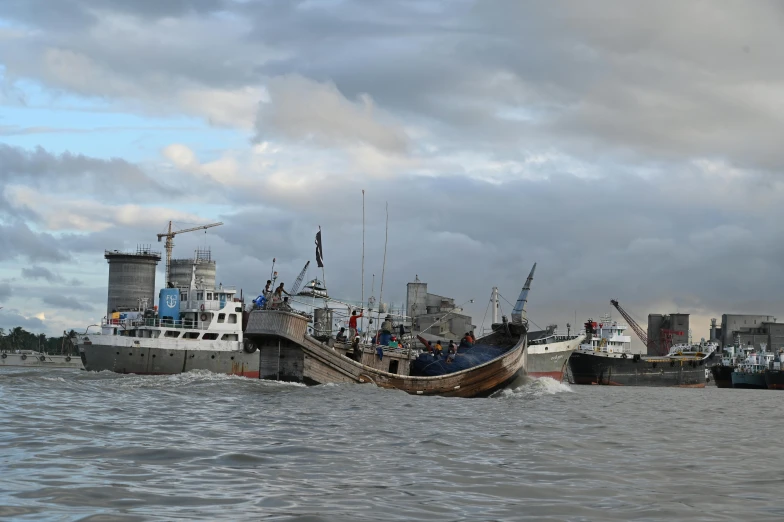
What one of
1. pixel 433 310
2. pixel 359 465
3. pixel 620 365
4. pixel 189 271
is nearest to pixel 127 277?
pixel 189 271

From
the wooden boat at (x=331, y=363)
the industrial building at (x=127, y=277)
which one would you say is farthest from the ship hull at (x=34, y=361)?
the wooden boat at (x=331, y=363)

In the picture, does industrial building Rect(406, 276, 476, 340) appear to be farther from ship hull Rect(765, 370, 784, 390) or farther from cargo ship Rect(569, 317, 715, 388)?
ship hull Rect(765, 370, 784, 390)

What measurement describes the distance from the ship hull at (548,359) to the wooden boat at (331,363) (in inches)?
1483

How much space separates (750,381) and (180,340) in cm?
8937

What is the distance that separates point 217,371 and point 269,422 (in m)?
43.8

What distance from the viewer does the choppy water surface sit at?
381 inches

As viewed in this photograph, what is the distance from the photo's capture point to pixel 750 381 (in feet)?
388

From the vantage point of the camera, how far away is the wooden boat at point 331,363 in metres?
33.6

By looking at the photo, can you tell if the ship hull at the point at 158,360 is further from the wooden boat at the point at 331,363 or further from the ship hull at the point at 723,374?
the ship hull at the point at 723,374

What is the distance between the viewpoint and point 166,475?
11.4m

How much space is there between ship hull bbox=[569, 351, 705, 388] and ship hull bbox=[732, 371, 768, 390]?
2216cm

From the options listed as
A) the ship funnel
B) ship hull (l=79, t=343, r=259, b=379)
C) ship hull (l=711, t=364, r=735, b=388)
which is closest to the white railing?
ship hull (l=79, t=343, r=259, b=379)

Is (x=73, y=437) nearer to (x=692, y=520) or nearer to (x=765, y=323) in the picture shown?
(x=692, y=520)

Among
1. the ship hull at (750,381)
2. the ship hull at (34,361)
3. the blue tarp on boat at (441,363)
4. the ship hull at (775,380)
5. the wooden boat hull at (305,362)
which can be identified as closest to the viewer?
the wooden boat hull at (305,362)
